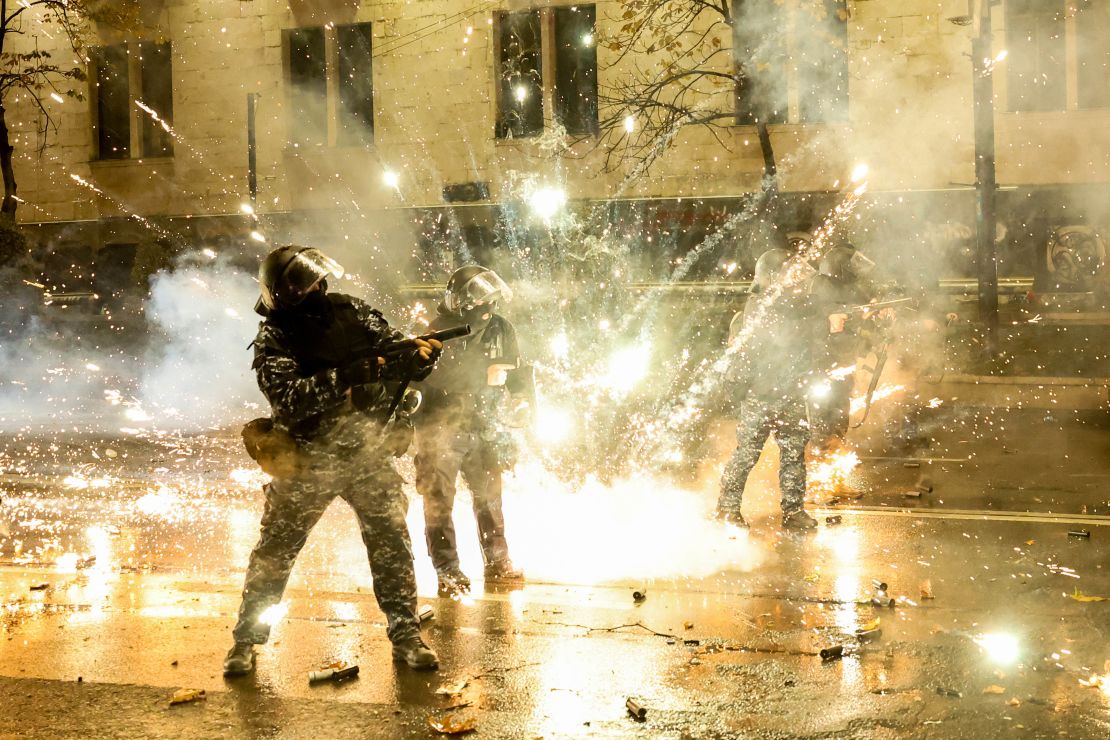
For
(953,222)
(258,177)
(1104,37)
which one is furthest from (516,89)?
(1104,37)

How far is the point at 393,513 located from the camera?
420 centimetres

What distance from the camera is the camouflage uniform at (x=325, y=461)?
156 inches

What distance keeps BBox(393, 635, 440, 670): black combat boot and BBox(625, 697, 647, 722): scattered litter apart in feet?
2.98

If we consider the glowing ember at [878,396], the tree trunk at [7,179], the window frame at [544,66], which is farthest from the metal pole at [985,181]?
the tree trunk at [7,179]

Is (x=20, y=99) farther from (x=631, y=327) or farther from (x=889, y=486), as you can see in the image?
(x=889, y=486)

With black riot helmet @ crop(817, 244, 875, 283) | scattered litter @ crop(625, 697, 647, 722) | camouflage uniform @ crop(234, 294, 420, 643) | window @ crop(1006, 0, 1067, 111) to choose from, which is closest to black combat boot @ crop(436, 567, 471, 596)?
camouflage uniform @ crop(234, 294, 420, 643)

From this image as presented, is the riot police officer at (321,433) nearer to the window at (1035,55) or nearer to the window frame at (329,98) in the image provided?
the window at (1035,55)

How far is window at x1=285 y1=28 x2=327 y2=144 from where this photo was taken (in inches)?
797

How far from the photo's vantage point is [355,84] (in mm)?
20141

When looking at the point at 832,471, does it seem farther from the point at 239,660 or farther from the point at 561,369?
the point at 239,660

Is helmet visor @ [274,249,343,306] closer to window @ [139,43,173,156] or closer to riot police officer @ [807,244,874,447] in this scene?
riot police officer @ [807,244,874,447]

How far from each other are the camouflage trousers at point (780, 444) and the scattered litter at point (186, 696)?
393cm

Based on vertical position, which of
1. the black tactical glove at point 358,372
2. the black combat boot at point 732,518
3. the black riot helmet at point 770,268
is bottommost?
the black combat boot at point 732,518

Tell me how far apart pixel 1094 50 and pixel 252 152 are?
16.7 m
